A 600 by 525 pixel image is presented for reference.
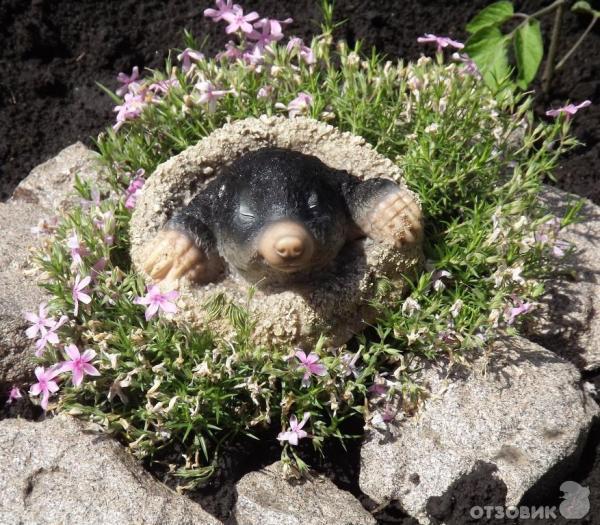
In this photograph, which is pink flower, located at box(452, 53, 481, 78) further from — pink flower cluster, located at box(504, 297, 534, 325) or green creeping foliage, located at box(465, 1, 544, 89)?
pink flower cluster, located at box(504, 297, 534, 325)

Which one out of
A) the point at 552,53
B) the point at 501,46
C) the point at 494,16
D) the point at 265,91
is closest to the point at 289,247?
the point at 265,91

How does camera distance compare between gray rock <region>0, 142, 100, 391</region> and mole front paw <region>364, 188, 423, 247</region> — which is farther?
gray rock <region>0, 142, 100, 391</region>

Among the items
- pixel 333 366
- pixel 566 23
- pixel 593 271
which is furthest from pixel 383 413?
pixel 566 23

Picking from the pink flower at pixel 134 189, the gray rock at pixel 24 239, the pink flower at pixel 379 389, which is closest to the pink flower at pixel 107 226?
the pink flower at pixel 134 189

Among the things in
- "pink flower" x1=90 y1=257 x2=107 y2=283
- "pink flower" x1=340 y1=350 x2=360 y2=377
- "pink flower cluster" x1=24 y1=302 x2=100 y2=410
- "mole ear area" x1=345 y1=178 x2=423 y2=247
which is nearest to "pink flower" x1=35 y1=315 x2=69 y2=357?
"pink flower cluster" x1=24 y1=302 x2=100 y2=410

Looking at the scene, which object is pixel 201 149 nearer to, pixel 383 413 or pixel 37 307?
pixel 37 307
